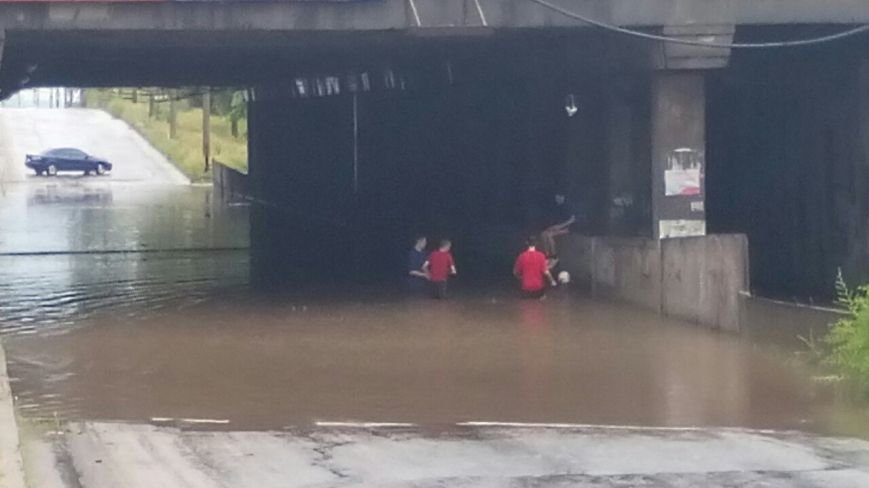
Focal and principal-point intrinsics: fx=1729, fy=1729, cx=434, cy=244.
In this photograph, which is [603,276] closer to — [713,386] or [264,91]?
[713,386]

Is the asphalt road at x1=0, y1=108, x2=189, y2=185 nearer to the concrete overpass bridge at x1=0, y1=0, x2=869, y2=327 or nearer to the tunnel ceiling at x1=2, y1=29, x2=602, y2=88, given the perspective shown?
the concrete overpass bridge at x1=0, y1=0, x2=869, y2=327

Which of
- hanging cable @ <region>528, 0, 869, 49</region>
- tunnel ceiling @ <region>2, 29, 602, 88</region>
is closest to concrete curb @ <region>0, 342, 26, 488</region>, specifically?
tunnel ceiling @ <region>2, 29, 602, 88</region>

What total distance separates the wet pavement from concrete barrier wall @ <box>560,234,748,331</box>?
38 cm

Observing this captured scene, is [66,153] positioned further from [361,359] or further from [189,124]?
[361,359]

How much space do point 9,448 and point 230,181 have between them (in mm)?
48830

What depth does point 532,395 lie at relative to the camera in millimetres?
15195

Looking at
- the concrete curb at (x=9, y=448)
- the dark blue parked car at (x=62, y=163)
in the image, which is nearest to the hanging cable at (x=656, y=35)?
the concrete curb at (x=9, y=448)

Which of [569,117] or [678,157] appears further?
[569,117]

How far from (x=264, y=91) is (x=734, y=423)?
37513 mm

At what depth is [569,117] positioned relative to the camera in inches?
1141

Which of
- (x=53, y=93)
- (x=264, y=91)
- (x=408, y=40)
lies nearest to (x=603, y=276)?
(x=408, y=40)

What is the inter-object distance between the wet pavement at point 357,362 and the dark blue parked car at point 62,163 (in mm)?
46408

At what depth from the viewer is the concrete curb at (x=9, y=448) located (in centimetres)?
984

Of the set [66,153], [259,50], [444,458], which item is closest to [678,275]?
[259,50]
